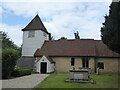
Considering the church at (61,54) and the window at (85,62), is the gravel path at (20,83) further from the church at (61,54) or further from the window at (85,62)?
the window at (85,62)

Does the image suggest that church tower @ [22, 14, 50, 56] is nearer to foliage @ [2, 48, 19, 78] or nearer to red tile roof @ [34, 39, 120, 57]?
red tile roof @ [34, 39, 120, 57]

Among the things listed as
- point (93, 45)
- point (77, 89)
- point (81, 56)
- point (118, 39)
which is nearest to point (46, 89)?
point (77, 89)

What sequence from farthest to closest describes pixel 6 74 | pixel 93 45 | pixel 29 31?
pixel 29 31 → pixel 93 45 → pixel 6 74

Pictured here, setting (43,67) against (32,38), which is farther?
(32,38)

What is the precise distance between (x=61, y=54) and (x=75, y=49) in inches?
121

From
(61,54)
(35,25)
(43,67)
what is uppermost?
→ (35,25)

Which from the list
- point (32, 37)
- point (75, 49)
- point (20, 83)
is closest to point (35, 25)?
point (32, 37)

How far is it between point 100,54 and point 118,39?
1945 cm

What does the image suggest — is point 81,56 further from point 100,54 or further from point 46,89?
point 46,89

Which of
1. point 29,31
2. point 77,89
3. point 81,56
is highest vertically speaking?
point 29,31

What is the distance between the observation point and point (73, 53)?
3684 cm

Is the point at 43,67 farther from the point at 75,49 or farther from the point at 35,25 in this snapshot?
the point at 35,25

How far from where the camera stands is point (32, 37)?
134 ft

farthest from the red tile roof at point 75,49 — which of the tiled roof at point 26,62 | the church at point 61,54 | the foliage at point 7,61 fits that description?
the foliage at point 7,61
